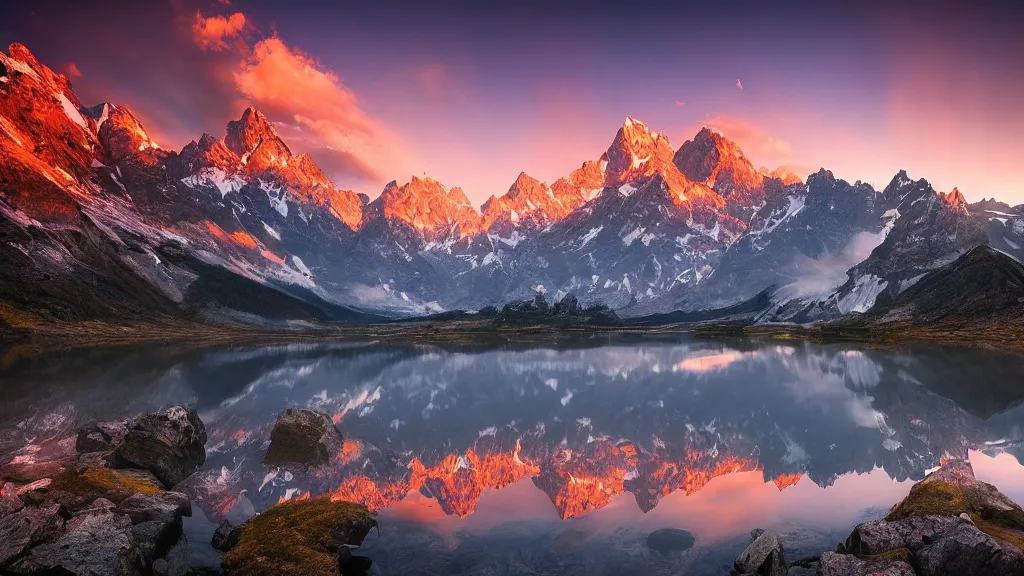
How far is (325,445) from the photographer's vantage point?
3562 centimetres

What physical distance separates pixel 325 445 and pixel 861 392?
5593 cm

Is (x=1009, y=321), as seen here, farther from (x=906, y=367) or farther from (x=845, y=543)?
(x=845, y=543)

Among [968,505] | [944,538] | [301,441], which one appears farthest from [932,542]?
[301,441]

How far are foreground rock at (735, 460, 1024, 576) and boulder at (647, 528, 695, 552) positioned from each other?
253 centimetres

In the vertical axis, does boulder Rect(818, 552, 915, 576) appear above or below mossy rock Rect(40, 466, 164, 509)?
below

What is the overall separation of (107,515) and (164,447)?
568 inches

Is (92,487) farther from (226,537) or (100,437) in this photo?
(100,437)

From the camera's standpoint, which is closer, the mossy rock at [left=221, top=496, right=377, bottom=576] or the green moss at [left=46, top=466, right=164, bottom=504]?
the mossy rock at [left=221, top=496, right=377, bottom=576]

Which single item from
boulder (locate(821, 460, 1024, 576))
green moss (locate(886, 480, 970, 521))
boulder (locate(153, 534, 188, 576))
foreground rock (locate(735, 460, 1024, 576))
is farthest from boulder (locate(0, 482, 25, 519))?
green moss (locate(886, 480, 970, 521))

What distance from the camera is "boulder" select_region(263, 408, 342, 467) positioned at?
111 ft

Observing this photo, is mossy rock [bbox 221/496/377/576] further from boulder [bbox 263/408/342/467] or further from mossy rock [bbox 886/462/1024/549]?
mossy rock [bbox 886/462/1024/549]

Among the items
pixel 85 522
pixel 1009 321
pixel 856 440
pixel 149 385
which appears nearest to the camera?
pixel 85 522

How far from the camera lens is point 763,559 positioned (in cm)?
1766

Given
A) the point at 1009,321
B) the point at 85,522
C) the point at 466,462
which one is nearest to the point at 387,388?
the point at 466,462
